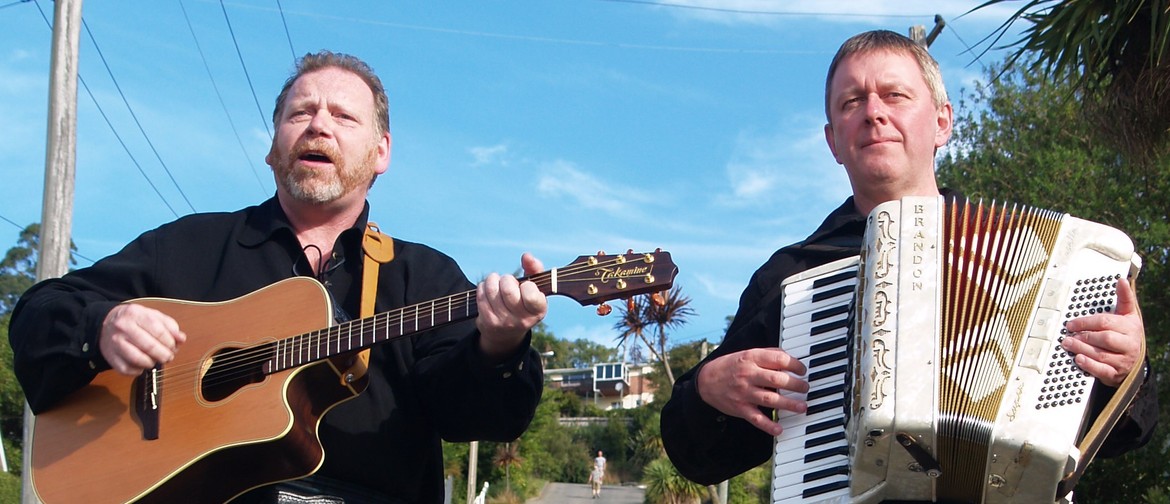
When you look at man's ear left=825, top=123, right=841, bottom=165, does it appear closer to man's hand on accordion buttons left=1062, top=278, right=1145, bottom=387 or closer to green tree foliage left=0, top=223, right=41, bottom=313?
man's hand on accordion buttons left=1062, top=278, right=1145, bottom=387

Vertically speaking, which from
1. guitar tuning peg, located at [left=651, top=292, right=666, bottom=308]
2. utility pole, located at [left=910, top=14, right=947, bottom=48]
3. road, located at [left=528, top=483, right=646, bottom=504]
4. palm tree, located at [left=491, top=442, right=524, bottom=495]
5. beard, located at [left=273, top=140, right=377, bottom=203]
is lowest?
guitar tuning peg, located at [left=651, top=292, right=666, bottom=308]

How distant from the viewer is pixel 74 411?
3.51 meters

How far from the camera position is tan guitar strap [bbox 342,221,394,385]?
3268 millimetres

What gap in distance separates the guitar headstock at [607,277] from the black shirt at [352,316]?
20 cm

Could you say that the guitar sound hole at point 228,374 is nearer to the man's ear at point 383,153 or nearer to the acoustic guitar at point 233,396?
the acoustic guitar at point 233,396

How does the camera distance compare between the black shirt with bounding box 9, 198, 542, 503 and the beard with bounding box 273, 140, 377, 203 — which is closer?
the black shirt with bounding box 9, 198, 542, 503

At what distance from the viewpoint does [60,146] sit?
9469 millimetres

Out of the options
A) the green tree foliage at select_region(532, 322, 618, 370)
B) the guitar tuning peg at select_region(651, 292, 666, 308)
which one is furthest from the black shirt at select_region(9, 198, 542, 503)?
the green tree foliage at select_region(532, 322, 618, 370)

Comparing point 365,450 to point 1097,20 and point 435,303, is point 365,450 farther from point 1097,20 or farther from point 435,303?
point 1097,20

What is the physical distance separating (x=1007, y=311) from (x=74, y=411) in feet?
8.86

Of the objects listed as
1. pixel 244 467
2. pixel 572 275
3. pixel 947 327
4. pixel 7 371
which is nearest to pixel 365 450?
pixel 244 467

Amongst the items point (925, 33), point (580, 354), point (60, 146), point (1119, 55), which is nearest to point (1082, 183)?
point (925, 33)

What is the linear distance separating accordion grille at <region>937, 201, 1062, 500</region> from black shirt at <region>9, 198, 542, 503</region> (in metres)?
1.20

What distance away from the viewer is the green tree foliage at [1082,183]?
1311cm
